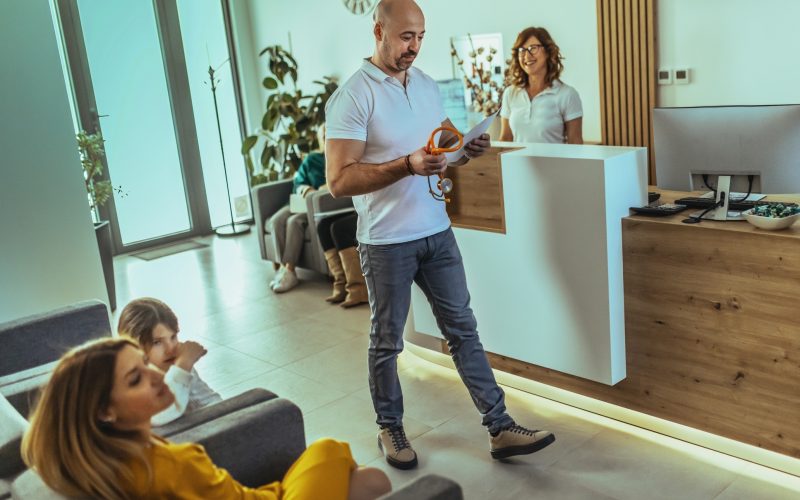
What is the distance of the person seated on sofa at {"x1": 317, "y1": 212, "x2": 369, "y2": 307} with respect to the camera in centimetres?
549

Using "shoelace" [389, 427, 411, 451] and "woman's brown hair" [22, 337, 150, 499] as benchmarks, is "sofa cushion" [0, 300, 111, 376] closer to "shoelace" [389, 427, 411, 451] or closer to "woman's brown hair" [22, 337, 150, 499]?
"shoelace" [389, 427, 411, 451]

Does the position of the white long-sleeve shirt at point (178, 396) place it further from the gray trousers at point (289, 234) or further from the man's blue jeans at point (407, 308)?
the gray trousers at point (289, 234)

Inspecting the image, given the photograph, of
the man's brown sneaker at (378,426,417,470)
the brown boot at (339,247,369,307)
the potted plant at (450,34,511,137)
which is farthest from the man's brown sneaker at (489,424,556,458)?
the potted plant at (450,34,511,137)

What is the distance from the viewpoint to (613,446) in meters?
3.28

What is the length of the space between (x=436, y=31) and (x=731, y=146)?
375cm

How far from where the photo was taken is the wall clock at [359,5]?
23.0 ft

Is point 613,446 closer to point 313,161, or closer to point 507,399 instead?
point 507,399

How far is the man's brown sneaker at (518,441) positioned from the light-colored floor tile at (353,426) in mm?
427

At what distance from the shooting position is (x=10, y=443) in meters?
2.47

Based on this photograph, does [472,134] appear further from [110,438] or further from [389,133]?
[110,438]

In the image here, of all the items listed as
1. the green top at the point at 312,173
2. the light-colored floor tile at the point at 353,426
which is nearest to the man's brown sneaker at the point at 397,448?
the light-colored floor tile at the point at 353,426

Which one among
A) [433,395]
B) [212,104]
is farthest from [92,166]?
[433,395]

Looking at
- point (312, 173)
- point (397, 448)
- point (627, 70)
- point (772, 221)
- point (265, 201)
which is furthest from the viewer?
point (265, 201)

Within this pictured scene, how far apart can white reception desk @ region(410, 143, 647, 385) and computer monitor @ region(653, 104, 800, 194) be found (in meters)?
0.15
